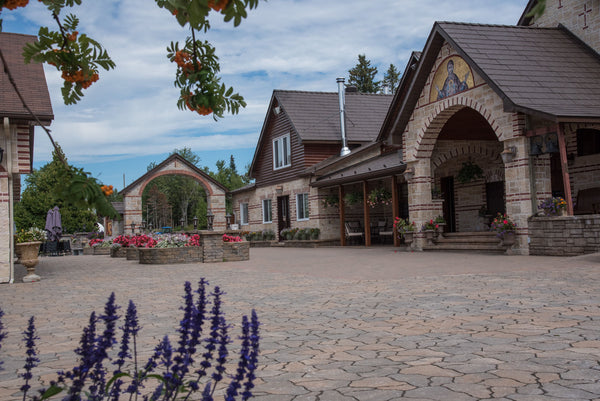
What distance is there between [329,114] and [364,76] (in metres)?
25.3

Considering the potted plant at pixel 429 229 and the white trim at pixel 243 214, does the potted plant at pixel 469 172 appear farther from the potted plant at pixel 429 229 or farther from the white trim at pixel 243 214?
the white trim at pixel 243 214

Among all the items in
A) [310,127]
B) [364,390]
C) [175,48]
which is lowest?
[364,390]

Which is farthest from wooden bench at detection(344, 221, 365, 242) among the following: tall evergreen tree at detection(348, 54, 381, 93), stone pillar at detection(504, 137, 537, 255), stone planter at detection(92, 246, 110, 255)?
tall evergreen tree at detection(348, 54, 381, 93)

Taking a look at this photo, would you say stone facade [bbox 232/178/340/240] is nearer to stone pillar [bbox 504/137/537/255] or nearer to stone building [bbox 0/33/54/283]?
stone pillar [bbox 504/137/537/255]

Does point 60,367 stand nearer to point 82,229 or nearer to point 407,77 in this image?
point 407,77

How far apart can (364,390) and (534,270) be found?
7493 mm

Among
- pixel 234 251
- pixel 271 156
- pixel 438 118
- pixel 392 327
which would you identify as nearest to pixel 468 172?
pixel 438 118

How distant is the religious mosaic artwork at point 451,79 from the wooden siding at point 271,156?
10.9m

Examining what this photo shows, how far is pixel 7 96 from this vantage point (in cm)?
1205

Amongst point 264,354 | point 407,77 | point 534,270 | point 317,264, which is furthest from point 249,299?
point 407,77

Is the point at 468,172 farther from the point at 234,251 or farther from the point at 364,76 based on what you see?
the point at 364,76

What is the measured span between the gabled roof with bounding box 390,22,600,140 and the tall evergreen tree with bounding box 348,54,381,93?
35348mm

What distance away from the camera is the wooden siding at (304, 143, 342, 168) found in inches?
1035

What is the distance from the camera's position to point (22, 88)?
1330 cm
